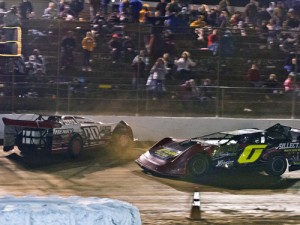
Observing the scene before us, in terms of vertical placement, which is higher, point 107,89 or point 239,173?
point 107,89

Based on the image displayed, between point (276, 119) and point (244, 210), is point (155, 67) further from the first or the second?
point (244, 210)

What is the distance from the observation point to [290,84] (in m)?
18.5

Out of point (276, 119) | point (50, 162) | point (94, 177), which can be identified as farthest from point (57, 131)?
point (276, 119)

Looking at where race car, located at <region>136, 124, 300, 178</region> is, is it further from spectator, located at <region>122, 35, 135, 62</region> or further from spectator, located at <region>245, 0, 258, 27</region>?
spectator, located at <region>245, 0, 258, 27</region>

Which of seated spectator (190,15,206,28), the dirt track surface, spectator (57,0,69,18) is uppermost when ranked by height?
spectator (57,0,69,18)

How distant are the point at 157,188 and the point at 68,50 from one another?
23.7 feet

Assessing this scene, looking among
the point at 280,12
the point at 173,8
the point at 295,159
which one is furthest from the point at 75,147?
the point at 280,12

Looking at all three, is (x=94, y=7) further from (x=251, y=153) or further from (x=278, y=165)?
(x=278, y=165)

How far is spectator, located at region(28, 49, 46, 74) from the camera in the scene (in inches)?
695

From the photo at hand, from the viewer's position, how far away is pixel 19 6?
750 inches

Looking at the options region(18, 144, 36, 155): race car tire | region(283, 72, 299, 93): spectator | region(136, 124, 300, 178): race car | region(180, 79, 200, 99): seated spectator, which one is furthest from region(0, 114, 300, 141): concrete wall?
region(136, 124, 300, 178): race car

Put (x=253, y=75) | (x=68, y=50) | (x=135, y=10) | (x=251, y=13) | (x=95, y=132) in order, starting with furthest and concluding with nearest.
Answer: (x=251, y=13) → (x=135, y=10) → (x=253, y=75) → (x=68, y=50) → (x=95, y=132)

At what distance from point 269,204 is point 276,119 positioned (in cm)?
793

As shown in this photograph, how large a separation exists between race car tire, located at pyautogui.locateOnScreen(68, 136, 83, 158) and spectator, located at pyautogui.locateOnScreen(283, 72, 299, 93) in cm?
660
